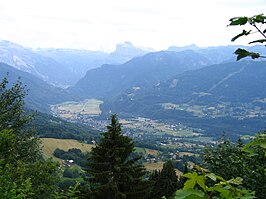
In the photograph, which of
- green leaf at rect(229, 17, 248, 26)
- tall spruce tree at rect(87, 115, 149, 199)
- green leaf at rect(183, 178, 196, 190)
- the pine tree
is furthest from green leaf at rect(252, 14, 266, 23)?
the pine tree

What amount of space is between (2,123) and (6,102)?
199 cm

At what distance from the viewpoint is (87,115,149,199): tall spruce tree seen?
74.7 ft

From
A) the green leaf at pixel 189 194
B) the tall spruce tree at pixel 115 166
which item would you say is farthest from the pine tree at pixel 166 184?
the green leaf at pixel 189 194

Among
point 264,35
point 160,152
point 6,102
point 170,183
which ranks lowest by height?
point 160,152

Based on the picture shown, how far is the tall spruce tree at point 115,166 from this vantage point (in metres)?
22.8

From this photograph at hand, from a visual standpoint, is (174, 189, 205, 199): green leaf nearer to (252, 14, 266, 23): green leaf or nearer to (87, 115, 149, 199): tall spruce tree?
(252, 14, 266, 23): green leaf

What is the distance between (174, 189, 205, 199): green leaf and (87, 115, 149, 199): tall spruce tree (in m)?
20.6

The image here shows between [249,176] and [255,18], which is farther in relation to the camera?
[249,176]

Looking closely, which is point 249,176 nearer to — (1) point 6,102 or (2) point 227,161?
(2) point 227,161

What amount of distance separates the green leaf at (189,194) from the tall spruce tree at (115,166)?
2062 centimetres

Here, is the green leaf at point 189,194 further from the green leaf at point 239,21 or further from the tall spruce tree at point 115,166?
the tall spruce tree at point 115,166

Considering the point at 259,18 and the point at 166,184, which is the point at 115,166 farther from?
the point at 166,184

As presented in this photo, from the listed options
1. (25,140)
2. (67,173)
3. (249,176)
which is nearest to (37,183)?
(25,140)

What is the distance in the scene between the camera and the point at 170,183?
1989 inches
